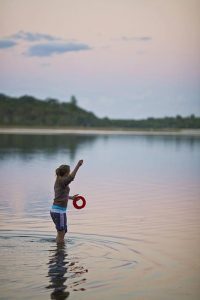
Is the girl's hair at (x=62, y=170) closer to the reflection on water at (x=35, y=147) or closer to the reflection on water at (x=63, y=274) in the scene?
the reflection on water at (x=63, y=274)

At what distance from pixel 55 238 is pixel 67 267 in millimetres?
1872

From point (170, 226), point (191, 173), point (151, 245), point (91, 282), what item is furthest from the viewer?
point (191, 173)

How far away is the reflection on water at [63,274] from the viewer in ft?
22.6

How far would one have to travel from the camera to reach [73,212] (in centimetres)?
1276

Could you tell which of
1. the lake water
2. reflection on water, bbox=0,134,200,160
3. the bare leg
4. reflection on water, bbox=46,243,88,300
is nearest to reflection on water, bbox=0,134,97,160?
reflection on water, bbox=0,134,200,160

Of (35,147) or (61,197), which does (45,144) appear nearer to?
(35,147)

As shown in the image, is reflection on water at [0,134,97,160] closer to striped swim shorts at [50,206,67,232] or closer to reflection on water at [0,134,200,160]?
reflection on water at [0,134,200,160]

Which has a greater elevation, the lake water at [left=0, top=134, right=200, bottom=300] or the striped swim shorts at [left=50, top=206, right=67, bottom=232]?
the striped swim shorts at [left=50, top=206, right=67, bottom=232]

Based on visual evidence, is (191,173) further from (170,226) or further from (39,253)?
(39,253)

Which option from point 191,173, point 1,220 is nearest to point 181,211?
point 1,220

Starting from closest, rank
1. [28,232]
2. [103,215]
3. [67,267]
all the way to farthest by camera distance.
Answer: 1. [67,267]
2. [28,232]
3. [103,215]

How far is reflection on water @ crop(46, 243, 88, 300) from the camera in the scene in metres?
6.90

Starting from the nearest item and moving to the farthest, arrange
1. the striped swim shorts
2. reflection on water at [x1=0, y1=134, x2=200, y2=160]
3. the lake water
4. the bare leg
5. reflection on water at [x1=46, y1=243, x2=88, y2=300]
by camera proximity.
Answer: reflection on water at [x1=46, y1=243, x2=88, y2=300] < the lake water < the striped swim shorts < the bare leg < reflection on water at [x1=0, y1=134, x2=200, y2=160]

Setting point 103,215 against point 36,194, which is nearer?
point 103,215
